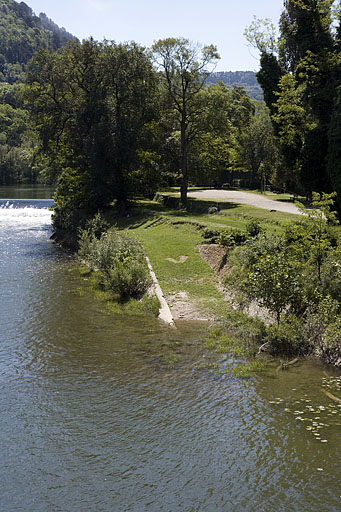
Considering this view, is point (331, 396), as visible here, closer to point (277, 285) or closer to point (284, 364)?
A: point (284, 364)

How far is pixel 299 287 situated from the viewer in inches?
548

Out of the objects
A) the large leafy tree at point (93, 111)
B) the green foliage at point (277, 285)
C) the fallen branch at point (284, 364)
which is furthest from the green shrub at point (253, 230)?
the large leafy tree at point (93, 111)

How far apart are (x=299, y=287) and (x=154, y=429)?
6.84 meters

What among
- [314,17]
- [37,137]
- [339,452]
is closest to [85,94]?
[37,137]

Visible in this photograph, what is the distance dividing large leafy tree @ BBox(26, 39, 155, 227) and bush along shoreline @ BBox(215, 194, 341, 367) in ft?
68.8

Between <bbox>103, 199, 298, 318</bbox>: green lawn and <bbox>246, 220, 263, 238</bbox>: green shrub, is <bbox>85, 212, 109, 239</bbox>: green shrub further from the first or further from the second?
<bbox>246, 220, 263, 238</bbox>: green shrub

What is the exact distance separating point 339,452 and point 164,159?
37.7 meters

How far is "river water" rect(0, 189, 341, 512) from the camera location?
7254 millimetres

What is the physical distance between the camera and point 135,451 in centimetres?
834

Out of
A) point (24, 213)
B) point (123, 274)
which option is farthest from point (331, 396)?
point (24, 213)

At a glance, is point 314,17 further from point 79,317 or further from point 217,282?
point 79,317

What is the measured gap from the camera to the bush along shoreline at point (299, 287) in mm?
12625

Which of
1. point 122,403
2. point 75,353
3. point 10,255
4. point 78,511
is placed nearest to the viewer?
point 78,511

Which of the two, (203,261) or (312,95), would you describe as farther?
(312,95)
